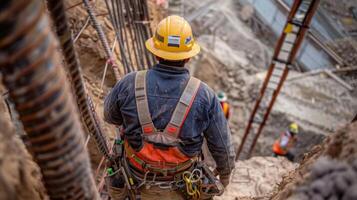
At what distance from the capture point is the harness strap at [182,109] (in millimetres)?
2557

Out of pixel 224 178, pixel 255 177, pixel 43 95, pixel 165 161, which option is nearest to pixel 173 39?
pixel 165 161

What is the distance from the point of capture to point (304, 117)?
36.4ft

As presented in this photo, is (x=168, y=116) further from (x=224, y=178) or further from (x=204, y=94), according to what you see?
(x=224, y=178)

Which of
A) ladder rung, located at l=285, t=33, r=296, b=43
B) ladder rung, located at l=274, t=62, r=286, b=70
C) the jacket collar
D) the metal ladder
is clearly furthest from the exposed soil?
ladder rung, located at l=274, t=62, r=286, b=70

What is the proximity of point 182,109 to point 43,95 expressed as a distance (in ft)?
4.92

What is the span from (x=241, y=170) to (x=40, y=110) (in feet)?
17.1

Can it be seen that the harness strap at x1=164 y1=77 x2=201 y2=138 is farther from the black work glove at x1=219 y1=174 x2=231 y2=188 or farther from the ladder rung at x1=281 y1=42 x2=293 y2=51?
the ladder rung at x1=281 y1=42 x2=293 y2=51

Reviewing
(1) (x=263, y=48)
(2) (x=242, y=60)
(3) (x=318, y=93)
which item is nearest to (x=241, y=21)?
(1) (x=263, y=48)

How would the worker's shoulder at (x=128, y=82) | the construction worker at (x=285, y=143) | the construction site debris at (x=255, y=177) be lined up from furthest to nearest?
1. the construction worker at (x=285, y=143)
2. the construction site debris at (x=255, y=177)
3. the worker's shoulder at (x=128, y=82)

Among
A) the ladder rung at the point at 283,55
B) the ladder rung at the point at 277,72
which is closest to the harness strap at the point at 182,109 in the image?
the ladder rung at the point at 283,55

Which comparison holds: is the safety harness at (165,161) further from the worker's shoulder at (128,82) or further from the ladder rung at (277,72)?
the ladder rung at (277,72)

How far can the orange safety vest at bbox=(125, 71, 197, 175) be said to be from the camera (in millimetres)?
2568

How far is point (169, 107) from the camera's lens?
260 cm

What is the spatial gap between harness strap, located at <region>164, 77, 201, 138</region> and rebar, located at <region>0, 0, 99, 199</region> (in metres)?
1.19
